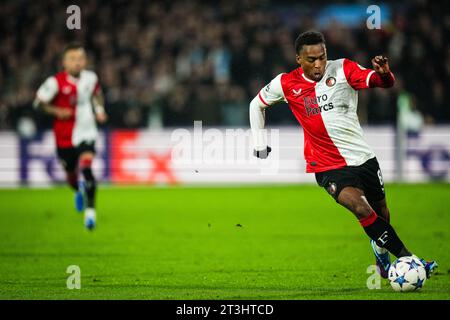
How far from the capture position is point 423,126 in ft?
71.4

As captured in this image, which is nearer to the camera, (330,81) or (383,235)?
(383,235)

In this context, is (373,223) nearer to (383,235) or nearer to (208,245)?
(383,235)

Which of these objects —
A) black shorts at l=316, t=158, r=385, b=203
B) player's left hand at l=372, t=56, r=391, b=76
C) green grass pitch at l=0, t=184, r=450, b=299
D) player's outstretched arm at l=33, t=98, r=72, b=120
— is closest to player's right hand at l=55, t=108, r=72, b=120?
player's outstretched arm at l=33, t=98, r=72, b=120

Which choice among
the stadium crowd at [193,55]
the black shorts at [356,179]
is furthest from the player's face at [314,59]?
the stadium crowd at [193,55]

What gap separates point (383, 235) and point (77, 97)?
24.4 ft

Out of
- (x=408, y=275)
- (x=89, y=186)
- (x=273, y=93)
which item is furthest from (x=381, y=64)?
(x=89, y=186)

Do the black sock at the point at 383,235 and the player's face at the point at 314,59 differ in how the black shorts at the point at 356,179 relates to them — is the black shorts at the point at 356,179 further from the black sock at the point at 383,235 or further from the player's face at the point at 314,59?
the player's face at the point at 314,59

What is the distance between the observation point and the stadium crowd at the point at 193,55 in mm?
22297

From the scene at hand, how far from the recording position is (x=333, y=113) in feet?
26.0

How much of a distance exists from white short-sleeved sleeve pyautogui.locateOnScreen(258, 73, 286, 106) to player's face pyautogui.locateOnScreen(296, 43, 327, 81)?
1.28 feet

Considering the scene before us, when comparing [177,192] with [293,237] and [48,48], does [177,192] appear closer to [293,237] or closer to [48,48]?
[48,48]

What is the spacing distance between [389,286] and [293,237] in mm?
4527

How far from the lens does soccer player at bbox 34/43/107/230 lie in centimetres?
1363

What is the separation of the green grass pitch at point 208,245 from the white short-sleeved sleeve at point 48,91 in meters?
1.97
